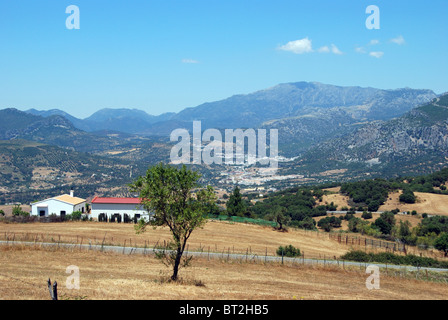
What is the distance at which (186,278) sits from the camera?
29.6 m

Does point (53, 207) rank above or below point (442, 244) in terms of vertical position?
above

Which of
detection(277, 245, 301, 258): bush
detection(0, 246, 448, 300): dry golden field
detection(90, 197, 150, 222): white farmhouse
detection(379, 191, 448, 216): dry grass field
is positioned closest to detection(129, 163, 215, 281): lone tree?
detection(0, 246, 448, 300): dry golden field

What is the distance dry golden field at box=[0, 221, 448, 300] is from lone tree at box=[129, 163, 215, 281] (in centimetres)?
381

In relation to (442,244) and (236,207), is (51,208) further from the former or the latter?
(442,244)

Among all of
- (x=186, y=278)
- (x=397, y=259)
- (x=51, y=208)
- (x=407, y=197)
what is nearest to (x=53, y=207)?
(x=51, y=208)

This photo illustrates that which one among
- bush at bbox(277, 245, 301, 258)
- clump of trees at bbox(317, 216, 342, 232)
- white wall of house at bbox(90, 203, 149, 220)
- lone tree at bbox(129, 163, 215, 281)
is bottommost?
clump of trees at bbox(317, 216, 342, 232)

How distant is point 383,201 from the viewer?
329 feet

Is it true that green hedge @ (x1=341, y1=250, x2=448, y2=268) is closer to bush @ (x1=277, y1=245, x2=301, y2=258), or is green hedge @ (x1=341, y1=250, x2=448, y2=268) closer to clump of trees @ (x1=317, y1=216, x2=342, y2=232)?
bush @ (x1=277, y1=245, x2=301, y2=258)

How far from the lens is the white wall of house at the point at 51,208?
221ft

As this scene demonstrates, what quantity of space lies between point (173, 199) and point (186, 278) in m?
6.61

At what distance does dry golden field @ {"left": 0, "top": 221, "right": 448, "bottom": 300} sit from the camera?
2375 cm

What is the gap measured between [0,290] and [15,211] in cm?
5092
